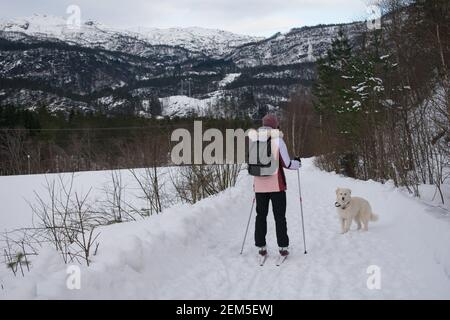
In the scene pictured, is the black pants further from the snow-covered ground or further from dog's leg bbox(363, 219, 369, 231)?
dog's leg bbox(363, 219, 369, 231)

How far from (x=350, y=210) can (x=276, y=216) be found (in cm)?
184

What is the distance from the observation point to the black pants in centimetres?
533

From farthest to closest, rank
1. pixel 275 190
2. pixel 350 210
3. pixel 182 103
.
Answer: pixel 182 103 → pixel 350 210 → pixel 275 190

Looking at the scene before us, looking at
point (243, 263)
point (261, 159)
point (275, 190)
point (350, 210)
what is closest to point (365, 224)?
point (350, 210)

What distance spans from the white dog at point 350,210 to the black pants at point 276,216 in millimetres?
1459

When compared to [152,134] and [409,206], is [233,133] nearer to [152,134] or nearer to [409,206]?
[152,134]

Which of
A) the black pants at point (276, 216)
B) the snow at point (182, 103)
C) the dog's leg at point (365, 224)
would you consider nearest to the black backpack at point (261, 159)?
the black pants at point (276, 216)

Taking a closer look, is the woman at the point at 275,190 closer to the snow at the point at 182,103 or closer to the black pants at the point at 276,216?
the black pants at the point at 276,216

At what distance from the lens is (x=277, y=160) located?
537 centimetres

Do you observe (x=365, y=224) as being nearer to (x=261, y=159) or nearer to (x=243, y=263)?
(x=261, y=159)

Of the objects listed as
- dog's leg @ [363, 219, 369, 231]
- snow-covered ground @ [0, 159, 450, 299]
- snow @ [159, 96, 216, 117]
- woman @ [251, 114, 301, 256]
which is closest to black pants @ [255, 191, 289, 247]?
woman @ [251, 114, 301, 256]

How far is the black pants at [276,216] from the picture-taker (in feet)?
17.5

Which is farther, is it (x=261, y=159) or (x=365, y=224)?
(x=365, y=224)

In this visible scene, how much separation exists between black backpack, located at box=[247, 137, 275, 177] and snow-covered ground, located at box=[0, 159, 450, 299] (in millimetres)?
1244
